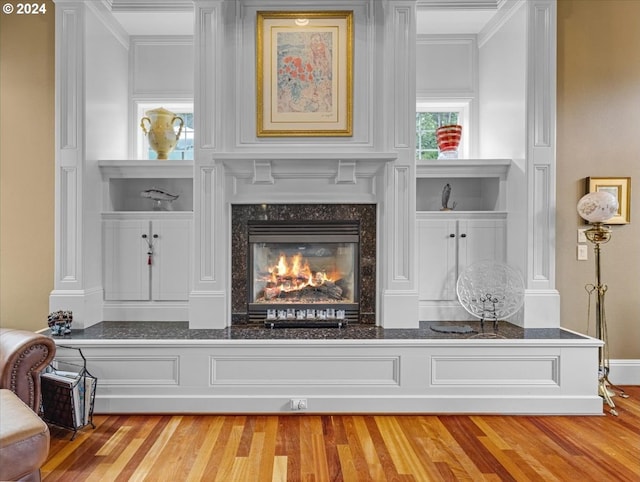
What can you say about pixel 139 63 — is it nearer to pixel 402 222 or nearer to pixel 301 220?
pixel 301 220

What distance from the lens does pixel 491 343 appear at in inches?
114

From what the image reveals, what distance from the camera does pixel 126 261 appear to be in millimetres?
3611

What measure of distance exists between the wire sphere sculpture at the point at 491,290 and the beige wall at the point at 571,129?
0.43 meters

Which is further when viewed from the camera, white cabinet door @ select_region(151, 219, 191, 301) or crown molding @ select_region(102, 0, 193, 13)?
white cabinet door @ select_region(151, 219, 191, 301)

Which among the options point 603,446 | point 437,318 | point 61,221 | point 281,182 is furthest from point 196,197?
point 603,446

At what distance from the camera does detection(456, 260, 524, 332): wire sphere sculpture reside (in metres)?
3.30

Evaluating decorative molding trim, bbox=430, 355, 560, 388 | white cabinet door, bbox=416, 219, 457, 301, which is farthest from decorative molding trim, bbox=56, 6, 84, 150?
decorative molding trim, bbox=430, 355, 560, 388

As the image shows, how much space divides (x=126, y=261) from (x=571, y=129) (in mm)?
3824

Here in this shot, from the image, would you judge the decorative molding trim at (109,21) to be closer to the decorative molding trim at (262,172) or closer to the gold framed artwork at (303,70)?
the gold framed artwork at (303,70)

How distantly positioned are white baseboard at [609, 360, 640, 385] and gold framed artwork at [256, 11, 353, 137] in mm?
2855

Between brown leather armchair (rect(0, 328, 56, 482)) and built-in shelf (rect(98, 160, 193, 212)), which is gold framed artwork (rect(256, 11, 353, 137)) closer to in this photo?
built-in shelf (rect(98, 160, 193, 212))

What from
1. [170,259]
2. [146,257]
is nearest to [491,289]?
[170,259]

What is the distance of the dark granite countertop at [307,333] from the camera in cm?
297

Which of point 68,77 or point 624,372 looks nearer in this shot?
point 68,77
